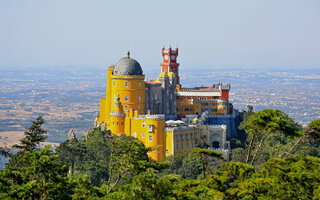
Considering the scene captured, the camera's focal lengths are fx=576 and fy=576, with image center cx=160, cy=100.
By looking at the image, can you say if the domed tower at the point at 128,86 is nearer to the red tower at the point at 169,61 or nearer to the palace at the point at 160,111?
the palace at the point at 160,111

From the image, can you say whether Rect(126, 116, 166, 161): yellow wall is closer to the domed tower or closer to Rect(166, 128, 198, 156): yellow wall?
Rect(166, 128, 198, 156): yellow wall

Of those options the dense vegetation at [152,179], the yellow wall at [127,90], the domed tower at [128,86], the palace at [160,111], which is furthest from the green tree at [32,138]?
the yellow wall at [127,90]

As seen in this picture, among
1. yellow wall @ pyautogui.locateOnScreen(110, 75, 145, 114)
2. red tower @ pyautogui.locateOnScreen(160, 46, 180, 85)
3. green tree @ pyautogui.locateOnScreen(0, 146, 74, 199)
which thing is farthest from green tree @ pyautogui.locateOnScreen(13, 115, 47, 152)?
red tower @ pyautogui.locateOnScreen(160, 46, 180, 85)

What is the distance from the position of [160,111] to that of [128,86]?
7.62m

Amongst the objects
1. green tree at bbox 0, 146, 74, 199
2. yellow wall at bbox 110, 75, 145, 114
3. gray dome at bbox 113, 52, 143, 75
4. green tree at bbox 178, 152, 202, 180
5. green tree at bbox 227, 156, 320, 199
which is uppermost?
gray dome at bbox 113, 52, 143, 75

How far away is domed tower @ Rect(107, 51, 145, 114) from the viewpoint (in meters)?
84.9

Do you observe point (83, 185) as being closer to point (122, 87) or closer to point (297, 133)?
point (297, 133)

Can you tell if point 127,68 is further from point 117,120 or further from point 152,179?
point 152,179

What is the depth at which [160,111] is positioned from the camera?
3529 inches

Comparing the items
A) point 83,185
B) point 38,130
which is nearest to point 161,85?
point 38,130

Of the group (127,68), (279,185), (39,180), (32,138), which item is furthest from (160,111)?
(39,180)

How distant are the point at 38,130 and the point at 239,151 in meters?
34.0

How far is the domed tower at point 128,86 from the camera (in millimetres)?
84938

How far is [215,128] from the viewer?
86.2 m
